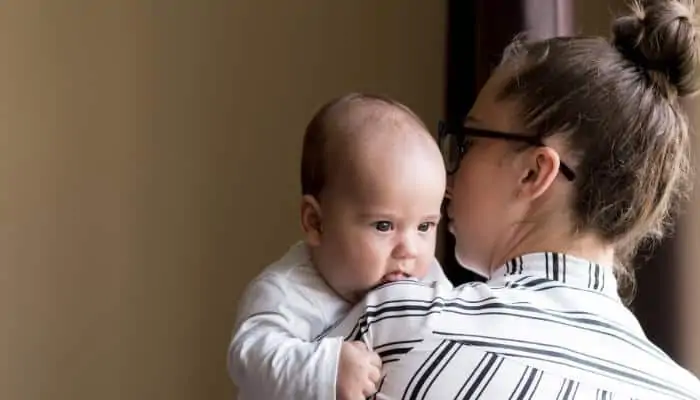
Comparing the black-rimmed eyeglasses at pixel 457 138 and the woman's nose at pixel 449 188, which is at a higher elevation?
the black-rimmed eyeglasses at pixel 457 138

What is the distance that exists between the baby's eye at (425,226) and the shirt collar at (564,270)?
0.10 metres

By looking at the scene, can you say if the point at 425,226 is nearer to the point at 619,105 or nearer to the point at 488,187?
the point at 488,187

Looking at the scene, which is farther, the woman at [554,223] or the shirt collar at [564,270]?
the shirt collar at [564,270]

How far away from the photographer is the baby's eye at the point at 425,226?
3.90 feet

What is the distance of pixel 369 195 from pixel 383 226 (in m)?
0.04

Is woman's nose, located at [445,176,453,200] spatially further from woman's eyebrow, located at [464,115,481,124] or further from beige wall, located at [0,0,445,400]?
beige wall, located at [0,0,445,400]

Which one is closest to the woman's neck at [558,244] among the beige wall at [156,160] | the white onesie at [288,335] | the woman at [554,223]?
the woman at [554,223]

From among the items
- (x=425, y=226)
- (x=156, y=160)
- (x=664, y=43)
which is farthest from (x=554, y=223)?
Answer: (x=156, y=160)

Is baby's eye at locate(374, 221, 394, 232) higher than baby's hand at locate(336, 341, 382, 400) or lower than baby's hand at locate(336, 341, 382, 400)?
higher

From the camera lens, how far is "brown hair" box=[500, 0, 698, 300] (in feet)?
3.87

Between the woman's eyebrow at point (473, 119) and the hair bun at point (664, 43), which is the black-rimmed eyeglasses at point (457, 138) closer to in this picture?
the woman's eyebrow at point (473, 119)

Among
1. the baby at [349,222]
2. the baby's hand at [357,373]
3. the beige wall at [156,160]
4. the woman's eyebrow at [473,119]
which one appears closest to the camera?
the baby's hand at [357,373]

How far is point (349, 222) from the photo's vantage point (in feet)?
3.80

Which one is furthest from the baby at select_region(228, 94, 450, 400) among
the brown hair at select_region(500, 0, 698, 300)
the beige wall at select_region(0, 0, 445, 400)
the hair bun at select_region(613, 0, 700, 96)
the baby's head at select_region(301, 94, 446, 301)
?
the beige wall at select_region(0, 0, 445, 400)
